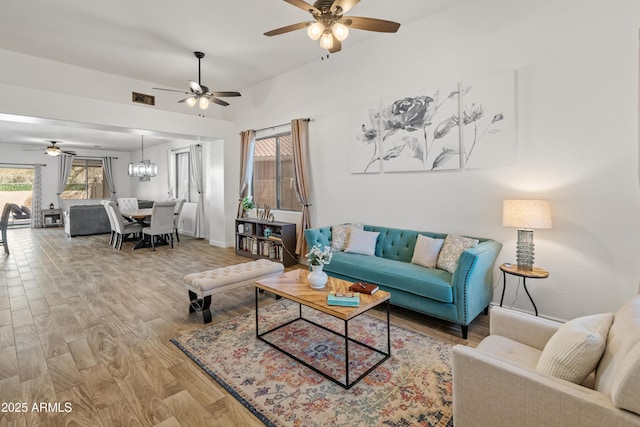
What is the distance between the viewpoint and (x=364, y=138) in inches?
168

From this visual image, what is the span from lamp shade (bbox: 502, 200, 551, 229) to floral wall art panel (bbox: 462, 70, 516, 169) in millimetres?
594

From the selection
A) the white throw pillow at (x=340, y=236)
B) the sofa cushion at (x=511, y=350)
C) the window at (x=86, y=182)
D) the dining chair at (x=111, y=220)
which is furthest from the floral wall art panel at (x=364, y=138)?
the window at (x=86, y=182)

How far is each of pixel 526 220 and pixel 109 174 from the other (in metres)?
13.7

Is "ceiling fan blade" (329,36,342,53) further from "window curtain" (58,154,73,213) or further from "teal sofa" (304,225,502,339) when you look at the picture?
"window curtain" (58,154,73,213)

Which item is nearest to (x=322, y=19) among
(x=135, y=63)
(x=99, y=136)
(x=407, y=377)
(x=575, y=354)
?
(x=575, y=354)

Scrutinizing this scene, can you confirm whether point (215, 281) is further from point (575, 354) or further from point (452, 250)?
point (575, 354)

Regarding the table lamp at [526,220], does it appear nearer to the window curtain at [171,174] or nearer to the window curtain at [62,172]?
the window curtain at [171,174]

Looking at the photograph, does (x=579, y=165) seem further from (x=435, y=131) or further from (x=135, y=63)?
(x=135, y=63)

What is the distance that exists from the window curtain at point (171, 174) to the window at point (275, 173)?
4359 millimetres

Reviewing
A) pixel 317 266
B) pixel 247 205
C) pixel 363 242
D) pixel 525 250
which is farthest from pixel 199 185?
pixel 525 250

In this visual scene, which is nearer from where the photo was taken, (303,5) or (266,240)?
(303,5)

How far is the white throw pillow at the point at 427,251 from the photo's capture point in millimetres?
3307

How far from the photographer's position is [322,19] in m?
2.45

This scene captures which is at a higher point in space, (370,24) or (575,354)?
(370,24)
